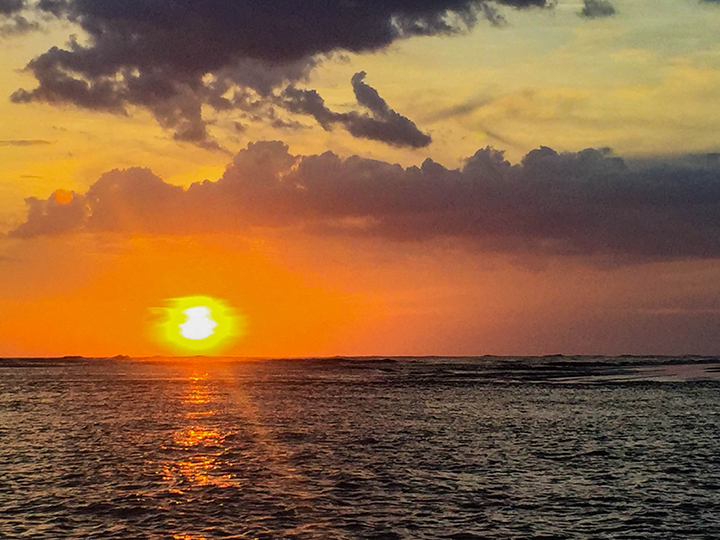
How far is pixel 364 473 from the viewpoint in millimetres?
36844

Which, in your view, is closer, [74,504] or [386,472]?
[74,504]

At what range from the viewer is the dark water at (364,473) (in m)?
26.8

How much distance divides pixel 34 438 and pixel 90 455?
9465 millimetres

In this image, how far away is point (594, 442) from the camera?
155ft

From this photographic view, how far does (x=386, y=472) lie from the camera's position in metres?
37.1

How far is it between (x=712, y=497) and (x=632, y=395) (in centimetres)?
5698

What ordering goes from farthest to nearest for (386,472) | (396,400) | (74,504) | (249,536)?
(396,400), (386,472), (74,504), (249,536)

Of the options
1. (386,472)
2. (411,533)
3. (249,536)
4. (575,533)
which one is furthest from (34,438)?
(575,533)

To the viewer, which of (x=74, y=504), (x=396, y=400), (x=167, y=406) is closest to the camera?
(x=74, y=504)

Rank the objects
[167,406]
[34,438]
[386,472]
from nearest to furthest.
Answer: [386,472] < [34,438] < [167,406]

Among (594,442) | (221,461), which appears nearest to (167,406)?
(221,461)

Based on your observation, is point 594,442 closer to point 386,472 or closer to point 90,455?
point 386,472

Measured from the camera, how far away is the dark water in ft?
87.9

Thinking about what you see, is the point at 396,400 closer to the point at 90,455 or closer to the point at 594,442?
the point at 594,442
